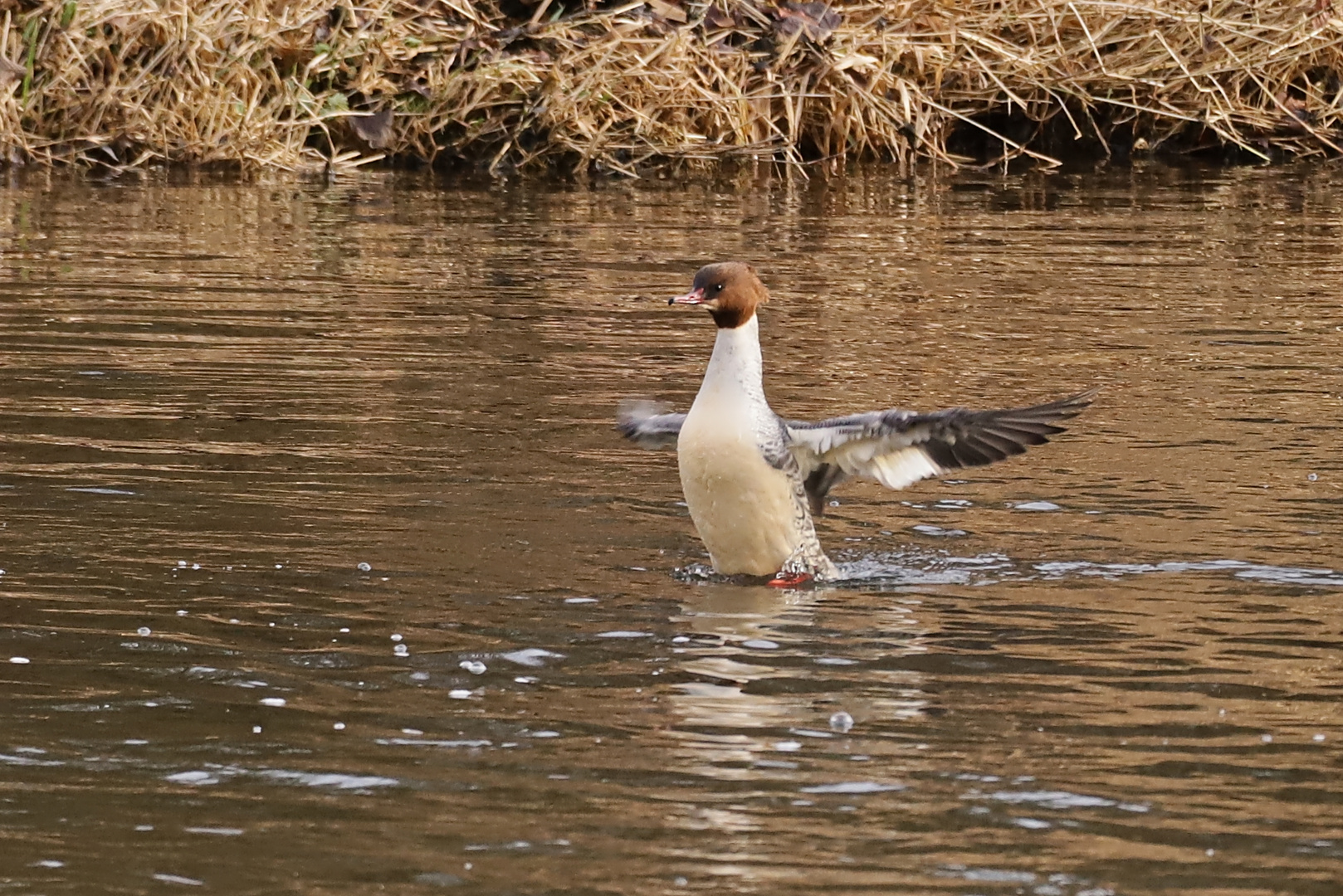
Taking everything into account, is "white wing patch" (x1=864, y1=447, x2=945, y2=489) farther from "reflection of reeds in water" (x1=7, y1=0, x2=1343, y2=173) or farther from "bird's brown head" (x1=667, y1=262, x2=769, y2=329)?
"reflection of reeds in water" (x1=7, y1=0, x2=1343, y2=173)

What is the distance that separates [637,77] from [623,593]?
32.3 ft

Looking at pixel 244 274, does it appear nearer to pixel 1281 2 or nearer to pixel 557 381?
pixel 557 381

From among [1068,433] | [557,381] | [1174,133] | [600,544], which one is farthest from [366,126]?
[600,544]

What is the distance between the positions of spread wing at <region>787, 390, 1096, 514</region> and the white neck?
0.74ft

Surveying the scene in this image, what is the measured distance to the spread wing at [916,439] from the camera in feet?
20.0

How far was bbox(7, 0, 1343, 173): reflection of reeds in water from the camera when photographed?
15242 millimetres

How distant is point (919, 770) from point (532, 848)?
871mm

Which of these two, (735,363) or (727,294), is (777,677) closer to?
(735,363)

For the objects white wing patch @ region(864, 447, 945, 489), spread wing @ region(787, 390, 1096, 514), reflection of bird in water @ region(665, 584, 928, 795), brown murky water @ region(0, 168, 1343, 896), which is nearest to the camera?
brown murky water @ region(0, 168, 1343, 896)

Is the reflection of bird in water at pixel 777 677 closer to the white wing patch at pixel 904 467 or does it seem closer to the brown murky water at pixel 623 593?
the brown murky water at pixel 623 593

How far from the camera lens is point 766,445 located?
620 centimetres

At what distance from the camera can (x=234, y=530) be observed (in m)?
6.31

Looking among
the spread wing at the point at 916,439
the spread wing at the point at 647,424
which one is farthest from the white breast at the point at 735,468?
the spread wing at the point at 647,424

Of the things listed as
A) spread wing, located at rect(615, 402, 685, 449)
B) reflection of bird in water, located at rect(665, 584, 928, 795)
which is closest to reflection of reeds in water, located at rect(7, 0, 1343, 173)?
spread wing, located at rect(615, 402, 685, 449)
